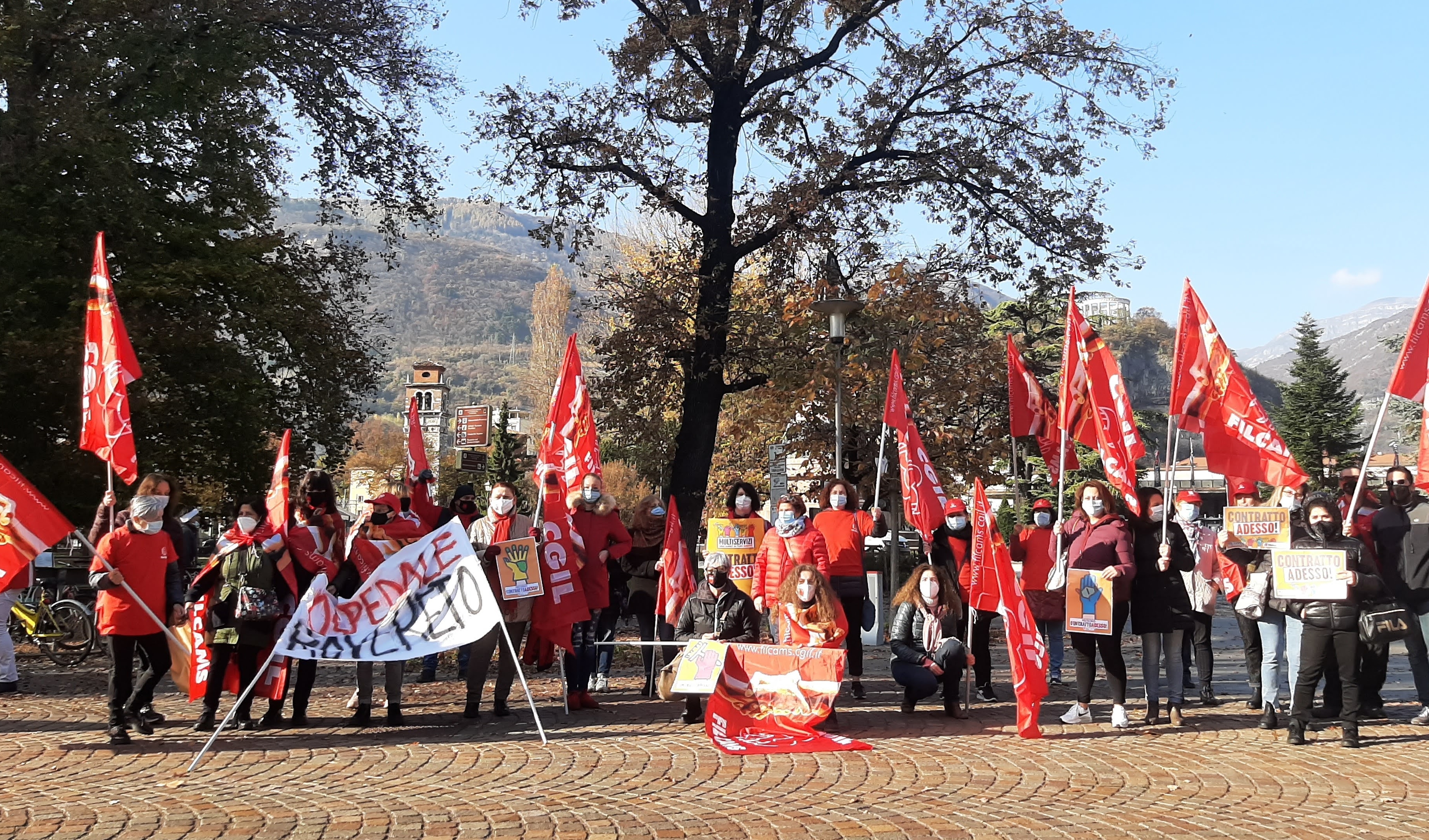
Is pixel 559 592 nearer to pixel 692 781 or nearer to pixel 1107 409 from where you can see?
pixel 692 781

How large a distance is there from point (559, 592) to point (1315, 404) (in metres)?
72.4

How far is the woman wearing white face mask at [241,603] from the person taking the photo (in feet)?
30.2

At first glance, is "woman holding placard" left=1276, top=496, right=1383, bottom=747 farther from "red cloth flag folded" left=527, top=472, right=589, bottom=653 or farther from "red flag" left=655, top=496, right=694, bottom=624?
"red cloth flag folded" left=527, top=472, right=589, bottom=653

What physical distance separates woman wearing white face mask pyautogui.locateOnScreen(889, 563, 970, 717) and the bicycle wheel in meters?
9.76

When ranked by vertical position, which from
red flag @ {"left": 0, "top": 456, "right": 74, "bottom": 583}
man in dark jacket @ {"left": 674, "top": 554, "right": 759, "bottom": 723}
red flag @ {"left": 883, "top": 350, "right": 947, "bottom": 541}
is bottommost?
man in dark jacket @ {"left": 674, "top": 554, "right": 759, "bottom": 723}

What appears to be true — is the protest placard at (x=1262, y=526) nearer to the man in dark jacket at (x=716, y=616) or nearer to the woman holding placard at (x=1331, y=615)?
the woman holding placard at (x=1331, y=615)

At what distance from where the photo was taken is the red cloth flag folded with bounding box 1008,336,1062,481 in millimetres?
14047

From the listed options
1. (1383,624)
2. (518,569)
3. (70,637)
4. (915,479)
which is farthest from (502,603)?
(70,637)

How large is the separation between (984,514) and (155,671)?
21.6 feet

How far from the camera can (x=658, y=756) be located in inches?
330

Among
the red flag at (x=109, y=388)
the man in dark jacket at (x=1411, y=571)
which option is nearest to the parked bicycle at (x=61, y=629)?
the red flag at (x=109, y=388)

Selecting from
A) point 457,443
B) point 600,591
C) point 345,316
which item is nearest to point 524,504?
point 457,443

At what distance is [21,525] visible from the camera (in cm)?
886

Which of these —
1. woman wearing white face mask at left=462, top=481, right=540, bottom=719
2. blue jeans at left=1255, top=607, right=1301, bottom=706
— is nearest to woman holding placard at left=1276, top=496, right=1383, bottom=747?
blue jeans at left=1255, top=607, right=1301, bottom=706
